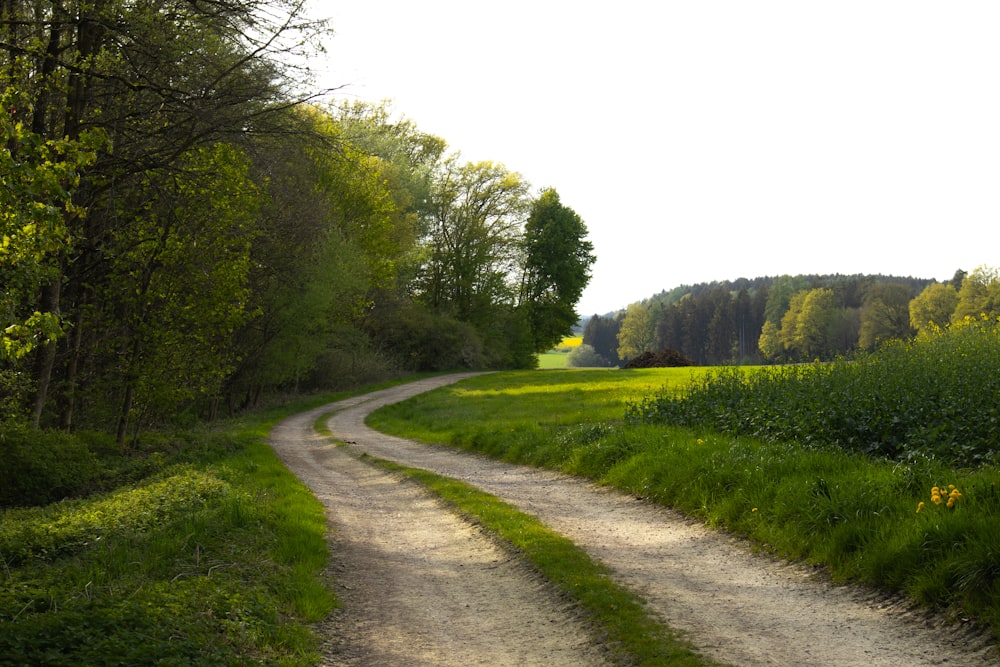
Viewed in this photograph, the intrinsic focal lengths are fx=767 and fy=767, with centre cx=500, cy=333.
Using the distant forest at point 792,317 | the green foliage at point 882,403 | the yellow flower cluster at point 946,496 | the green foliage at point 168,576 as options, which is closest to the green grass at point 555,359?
the distant forest at point 792,317

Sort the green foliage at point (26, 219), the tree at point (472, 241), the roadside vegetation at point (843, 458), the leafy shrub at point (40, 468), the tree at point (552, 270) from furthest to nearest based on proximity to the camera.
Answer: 1. the tree at point (552, 270)
2. the tree at point (472, 241)
3. the leafy shrub at point (40, 468)
4. the roadside vegetation at point (843, 458)
5. the green foliage at point (26, 219)

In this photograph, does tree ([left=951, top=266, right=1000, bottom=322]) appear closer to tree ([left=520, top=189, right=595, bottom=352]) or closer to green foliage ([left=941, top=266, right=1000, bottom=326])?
green foliage ([left=941, top=266, right=1000, bottom=326])

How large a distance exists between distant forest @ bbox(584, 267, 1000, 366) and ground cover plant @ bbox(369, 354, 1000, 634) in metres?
5.48

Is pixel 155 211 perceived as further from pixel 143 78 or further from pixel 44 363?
pixel 143 78

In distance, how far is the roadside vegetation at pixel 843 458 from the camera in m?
6.86

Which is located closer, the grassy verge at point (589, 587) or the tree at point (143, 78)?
the grassy verge at point (589, 587)

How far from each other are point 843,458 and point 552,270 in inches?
2253

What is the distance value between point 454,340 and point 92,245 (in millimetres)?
40436

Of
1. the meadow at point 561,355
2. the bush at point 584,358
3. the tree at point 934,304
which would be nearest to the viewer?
the tree at point 934,304

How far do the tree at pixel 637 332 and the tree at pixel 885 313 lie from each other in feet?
158

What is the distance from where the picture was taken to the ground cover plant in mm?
6469

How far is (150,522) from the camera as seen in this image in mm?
9328

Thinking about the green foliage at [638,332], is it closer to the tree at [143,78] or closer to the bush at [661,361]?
the bush at [661,361]

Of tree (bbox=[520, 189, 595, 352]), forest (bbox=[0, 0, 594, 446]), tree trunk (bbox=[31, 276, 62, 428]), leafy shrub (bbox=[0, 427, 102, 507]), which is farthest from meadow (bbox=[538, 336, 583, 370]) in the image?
leafy shrub (bbox=[0, 427, 102, 507])
